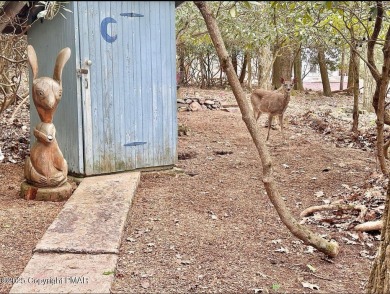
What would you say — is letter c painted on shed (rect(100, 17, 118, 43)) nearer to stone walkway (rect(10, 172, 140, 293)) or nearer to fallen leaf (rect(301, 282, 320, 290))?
stone walkway (rect(10, 172, 140, 293))

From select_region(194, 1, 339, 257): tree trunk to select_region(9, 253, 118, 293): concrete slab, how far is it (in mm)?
1249

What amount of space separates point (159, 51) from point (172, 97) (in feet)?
2.09

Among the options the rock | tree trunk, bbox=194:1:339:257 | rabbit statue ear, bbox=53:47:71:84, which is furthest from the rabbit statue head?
the rock

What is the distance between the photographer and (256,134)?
11.5 ft

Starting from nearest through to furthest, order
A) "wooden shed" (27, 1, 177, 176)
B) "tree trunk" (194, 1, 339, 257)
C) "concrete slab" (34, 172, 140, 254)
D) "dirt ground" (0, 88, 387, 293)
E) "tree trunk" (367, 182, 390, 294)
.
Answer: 1. "tree trunk" (367, 182, 390, 294)
2. "tree trunk" (194, 1, 339, 257)
3. "dirt ground" (0, 88, 387, 293)
4. "concrete slab" (34, 172, 140, 254)
5. "wooden shed" (27, 1, 177, 176)

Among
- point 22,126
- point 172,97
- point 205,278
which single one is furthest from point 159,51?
point 22,126

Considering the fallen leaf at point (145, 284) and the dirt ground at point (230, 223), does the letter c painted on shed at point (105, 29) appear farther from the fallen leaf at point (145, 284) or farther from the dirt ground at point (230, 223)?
the fallen leaf at point (145, 284)

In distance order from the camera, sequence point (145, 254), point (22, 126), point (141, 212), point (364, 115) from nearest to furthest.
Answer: point (145, 254) < point (141, 212) < point (22, 126) < point (364, 115)

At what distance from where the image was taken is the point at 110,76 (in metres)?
6.23

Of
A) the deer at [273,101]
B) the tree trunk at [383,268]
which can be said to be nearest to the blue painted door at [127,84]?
the deer at [273,101]

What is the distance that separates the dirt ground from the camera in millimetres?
3514

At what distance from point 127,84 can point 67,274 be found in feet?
11.5

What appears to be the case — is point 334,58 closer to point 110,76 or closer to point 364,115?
point 364,115

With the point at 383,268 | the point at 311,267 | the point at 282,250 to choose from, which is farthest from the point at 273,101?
the point at 383,268
